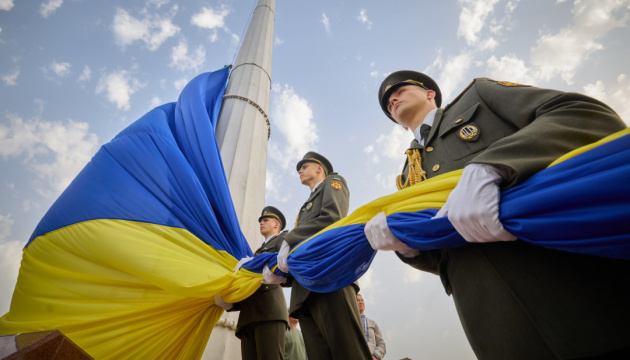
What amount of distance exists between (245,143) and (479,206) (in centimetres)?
441

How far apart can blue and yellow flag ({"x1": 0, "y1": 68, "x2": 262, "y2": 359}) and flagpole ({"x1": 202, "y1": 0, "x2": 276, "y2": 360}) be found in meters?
0.89

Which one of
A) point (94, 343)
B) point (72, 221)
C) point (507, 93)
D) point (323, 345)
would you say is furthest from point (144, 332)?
point (507, 93)

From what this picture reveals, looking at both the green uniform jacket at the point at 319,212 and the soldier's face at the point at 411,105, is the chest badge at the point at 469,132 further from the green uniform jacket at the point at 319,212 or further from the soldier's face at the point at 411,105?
the green uniform jacket at the point at 319,212

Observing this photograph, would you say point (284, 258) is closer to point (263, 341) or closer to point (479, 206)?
point (263, 341)

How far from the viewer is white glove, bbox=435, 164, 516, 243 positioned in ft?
2.75

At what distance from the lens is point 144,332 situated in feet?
6.35

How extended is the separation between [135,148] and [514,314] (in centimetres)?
290

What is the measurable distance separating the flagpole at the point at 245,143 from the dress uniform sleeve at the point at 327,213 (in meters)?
1.68

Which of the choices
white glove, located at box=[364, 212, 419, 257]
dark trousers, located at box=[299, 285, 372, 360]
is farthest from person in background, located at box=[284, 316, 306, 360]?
white glove, located at box=[364, 212, 419, 257]

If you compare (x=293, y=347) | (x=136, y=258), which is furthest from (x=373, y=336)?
(x=136, y=258)

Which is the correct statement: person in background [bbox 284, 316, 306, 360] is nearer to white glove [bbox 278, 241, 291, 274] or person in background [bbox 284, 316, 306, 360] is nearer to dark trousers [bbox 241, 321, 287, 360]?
dark trousers [bbox 241, 321, 287, 360]

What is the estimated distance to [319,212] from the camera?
2.36m

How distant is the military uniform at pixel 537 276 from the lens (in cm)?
73

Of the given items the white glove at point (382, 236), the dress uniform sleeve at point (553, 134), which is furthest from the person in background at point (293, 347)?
the dress uniform sleeve at point (553, 134)
